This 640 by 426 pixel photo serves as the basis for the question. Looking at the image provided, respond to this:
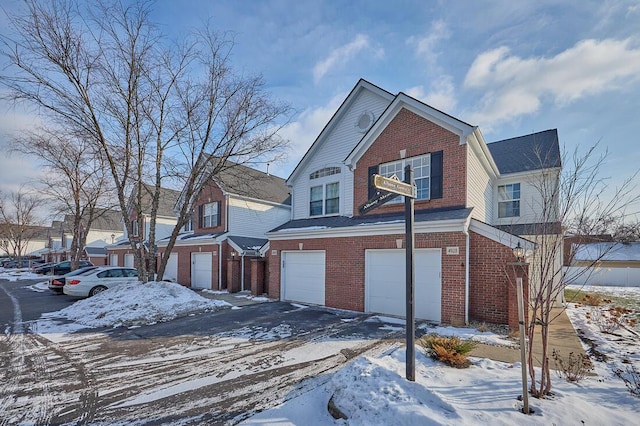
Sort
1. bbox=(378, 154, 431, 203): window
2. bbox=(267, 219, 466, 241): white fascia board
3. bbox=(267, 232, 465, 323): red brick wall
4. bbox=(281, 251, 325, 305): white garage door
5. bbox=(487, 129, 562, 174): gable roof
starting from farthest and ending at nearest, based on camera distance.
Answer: bbox=(487, 129, 562, 174): gable roof → bbox=(281, 251, 325, 305): white garage door → bbox=(378, 154, 431, 203): window → bbox=(267, 219, 466, 241): white fascia board → bbox=(267, 232, 465, 323): red brick wall

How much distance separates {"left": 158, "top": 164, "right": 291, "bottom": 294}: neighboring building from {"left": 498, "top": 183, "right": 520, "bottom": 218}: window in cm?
1164

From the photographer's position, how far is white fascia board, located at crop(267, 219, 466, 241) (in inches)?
376

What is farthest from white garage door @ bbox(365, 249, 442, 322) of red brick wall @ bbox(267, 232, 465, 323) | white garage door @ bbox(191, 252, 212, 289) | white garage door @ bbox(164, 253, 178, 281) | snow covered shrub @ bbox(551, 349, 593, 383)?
white garage door @ bbox(164, 253, 178, 281)

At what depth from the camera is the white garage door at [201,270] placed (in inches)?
749

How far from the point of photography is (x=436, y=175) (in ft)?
36.3

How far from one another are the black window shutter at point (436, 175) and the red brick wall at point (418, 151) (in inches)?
5.8

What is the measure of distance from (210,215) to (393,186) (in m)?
19.0

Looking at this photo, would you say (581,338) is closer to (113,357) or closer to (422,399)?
(422,399)

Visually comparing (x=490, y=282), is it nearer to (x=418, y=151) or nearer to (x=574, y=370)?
(x=574, y=370)

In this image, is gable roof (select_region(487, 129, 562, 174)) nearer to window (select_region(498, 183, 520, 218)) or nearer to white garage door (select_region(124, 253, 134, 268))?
window (select_region(498, 183, 520, 218))

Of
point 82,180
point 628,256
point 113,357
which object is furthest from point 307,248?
point 628,256

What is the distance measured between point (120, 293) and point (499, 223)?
55.5 feet

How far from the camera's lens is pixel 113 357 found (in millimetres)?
6898

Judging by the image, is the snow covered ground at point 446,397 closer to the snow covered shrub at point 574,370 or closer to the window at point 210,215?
the snow covered shrub at point 574,370
